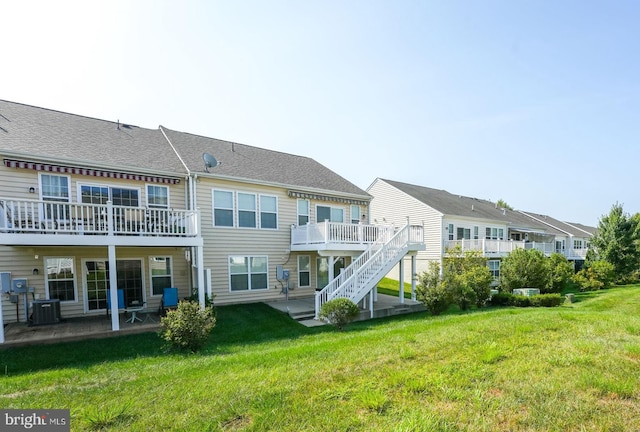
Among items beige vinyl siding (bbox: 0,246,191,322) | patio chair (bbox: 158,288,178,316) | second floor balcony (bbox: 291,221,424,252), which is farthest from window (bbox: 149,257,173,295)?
second floor balcony (bbox: 291,221,424,252)

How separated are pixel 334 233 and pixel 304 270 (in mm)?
3209

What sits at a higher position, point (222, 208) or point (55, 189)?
point (55, 189)

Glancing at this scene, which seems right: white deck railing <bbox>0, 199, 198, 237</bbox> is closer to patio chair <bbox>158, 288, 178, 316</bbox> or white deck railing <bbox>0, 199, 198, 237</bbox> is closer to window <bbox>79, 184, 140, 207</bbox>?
window <bbox>79, 184, 140, 207</bbox>

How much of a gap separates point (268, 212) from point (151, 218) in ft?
16.4

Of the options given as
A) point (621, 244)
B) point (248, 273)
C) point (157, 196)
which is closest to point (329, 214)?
point (248, 273)

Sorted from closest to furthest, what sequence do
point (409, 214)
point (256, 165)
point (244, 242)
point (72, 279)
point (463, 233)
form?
point (72, 279)
point (244, 242)
point (256, 165)
point (409, 214)
point (463, 233)

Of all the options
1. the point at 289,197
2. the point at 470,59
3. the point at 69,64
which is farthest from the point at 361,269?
the point at 69,64

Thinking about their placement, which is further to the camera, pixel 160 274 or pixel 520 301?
pixel 520 301

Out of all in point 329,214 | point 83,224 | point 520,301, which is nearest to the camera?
point 83,224

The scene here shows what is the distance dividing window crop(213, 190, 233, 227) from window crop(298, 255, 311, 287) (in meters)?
3.90

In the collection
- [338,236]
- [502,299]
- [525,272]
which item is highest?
[338,236]

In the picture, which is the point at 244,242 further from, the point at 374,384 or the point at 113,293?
the point at 374,384

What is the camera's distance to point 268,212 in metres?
14.1

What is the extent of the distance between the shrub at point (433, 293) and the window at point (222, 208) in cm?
809
